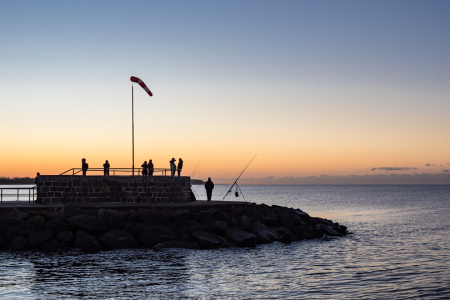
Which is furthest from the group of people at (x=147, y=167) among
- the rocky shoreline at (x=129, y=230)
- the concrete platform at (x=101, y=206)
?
the rocky shoreline at (x=129, y=230)

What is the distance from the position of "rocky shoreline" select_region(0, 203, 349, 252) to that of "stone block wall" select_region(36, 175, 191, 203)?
235 centimetres

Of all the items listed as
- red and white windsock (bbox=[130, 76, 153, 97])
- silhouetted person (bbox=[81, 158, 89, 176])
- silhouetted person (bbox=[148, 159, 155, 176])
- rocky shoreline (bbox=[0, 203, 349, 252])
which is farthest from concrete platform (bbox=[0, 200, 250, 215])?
red and white windsock (bbox=[130, 76, 153, 97])

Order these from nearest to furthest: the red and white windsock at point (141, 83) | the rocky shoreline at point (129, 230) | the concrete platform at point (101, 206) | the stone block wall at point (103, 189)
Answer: the rocky shoreline at point (129, 230) < the concrete platform at point (101, 206) < the stone block wall at point (103, 189) < the red and white windsock at point (141, 83)

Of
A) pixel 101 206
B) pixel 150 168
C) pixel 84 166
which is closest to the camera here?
pixel 101 206

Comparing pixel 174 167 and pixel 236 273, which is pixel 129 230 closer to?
pixel 174 167

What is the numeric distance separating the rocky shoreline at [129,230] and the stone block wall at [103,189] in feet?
7.73

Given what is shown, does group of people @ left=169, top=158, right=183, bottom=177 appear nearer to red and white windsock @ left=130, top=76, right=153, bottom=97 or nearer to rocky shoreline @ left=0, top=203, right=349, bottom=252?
rocky shoreline @ left=0, top=203, right=349, bottom=252

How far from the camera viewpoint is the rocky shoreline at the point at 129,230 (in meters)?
24.8

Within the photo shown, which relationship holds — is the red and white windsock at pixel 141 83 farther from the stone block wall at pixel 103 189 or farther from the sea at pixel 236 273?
the sea at pixel 236 273

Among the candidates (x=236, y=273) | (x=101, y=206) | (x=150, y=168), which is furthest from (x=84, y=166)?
(x=236, y=273)

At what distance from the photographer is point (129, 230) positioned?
1019 inches

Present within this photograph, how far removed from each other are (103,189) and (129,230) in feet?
16.1

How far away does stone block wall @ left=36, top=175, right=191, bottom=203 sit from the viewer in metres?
29.6

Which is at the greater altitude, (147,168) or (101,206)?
(147,168)
